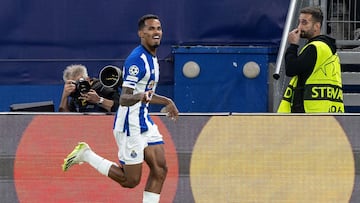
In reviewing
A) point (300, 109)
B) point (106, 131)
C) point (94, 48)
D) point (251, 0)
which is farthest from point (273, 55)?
point (106, 131)

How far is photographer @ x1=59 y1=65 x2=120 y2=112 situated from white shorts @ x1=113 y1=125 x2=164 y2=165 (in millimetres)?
1078

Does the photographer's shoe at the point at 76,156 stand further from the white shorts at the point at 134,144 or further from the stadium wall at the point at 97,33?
the stadium wall at the point at 97,33

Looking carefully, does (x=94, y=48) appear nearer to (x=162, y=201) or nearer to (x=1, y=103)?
(x=1, y=103)

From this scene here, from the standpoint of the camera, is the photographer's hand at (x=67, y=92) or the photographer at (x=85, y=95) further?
the photographer's hand at (x=67, y=92)

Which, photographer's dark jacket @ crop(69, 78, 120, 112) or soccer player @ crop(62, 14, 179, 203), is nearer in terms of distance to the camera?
soccer player @ crop(62, 14, 179, 203)

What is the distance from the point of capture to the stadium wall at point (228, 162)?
795 centimetres

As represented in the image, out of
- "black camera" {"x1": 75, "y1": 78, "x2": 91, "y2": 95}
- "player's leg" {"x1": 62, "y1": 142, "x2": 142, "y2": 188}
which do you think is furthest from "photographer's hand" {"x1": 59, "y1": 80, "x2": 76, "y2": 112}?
"player's leg" {"x1": 62, "y1": 142, "x2": 142, "y2": 188}

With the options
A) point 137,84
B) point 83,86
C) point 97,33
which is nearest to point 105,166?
point 137,84

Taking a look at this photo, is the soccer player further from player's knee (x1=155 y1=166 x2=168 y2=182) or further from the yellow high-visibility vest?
the yellow high-visibility vest

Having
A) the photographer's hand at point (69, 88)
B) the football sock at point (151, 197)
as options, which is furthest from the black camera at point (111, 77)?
the football sock at point (151, 197)

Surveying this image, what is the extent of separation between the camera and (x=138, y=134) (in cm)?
745

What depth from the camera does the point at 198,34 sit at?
11523 millimetres

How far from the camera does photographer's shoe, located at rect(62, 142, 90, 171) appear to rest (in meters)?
7.59

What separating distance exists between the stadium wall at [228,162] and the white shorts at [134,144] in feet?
1.65
